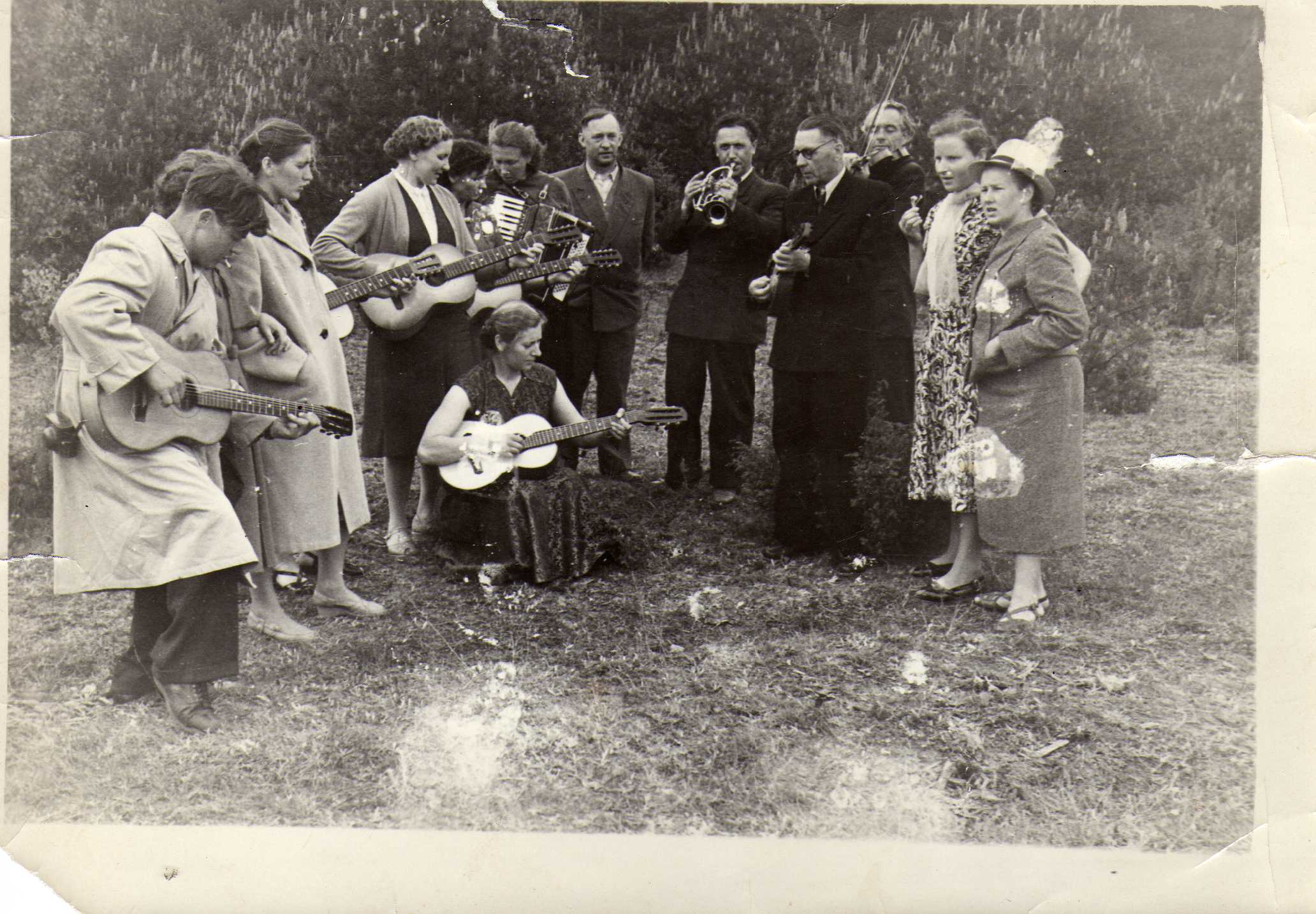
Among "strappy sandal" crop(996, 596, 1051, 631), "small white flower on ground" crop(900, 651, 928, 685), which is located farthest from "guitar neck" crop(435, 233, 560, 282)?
"strappy sandal" crop(996, 596, 1051, 631)

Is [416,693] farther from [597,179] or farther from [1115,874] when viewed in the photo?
[597,179]

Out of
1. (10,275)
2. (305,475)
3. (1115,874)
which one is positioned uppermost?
(10,275)

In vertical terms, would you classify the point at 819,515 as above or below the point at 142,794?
above

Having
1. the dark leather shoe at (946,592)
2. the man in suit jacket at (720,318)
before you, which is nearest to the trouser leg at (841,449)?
the dark leather shoe at (946,592)

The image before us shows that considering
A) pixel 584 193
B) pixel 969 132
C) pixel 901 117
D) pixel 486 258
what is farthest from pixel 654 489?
pixel 969 132

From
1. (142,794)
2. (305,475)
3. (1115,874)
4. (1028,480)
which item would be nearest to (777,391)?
(1028,480)

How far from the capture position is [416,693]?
143 inches

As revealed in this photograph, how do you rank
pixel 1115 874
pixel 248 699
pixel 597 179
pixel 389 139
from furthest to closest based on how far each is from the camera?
pixel 597 179 → pixel 389 139 → pixel 248 699 → pixel 1115 874

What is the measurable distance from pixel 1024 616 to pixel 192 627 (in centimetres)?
280

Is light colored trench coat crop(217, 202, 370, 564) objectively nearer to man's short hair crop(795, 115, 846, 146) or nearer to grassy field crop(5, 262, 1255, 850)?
grassy field crop(5, 262, 1255, 850)

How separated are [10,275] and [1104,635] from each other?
388 centimetres

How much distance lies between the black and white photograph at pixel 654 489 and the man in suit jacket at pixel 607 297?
7cm

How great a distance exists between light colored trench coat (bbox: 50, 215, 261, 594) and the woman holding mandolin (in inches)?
45.2

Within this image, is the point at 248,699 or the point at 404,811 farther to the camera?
the point at 248,699
